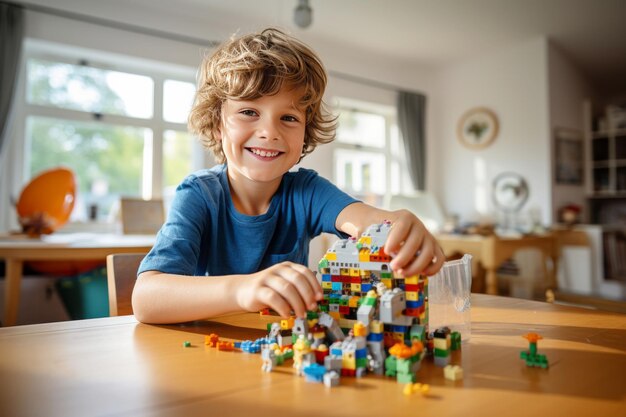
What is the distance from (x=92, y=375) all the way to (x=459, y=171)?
538 centimetres

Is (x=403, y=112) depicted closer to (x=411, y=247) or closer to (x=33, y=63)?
(x=33, y=63)

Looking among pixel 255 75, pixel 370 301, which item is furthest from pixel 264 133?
pixel 370 301

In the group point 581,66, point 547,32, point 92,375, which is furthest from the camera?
point 581,66

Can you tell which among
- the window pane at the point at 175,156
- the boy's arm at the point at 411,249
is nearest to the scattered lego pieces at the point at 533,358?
the boy's arm at the point at 411,249

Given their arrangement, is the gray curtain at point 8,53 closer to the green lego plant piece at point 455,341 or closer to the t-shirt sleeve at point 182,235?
the t-shirt sleeve at point 182,235

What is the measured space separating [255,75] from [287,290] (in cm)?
52

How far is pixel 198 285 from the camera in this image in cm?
68

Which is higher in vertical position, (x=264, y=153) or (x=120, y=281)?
(x=264, y=153)

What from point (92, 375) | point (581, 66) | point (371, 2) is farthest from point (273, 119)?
point (581, 66)

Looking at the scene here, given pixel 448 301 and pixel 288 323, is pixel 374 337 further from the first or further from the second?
pixel 448 301

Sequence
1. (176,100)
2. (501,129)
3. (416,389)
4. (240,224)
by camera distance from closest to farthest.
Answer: (416,389), (240,224), (176,100), (501,129)

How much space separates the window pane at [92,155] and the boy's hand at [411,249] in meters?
Result: 3.61

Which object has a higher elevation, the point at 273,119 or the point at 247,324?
the point at 273,119

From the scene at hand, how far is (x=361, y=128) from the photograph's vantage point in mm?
5379
